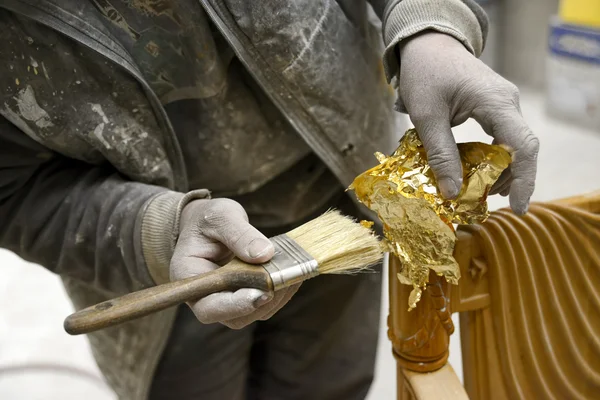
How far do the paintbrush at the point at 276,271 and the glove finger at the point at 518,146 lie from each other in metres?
0.14

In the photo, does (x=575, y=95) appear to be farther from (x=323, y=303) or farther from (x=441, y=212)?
(x=441, y=212)

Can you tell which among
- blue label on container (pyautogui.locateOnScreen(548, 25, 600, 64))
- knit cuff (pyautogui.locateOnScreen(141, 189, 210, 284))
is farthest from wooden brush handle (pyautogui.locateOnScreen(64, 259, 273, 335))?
blue label on container (pyautogui.locateOnScreen(548, 25, 600, 64))

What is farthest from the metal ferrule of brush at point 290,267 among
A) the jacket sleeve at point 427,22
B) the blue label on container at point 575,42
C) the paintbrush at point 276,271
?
the blue label on container at point 575,42

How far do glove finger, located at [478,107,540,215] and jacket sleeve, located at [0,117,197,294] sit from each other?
31 cm

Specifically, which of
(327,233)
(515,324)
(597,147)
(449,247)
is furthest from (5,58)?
(597,147)

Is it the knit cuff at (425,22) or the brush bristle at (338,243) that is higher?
the knit cuff at (425,22)

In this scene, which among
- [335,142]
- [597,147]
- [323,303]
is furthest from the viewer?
[597,147]

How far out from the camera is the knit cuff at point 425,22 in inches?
24.5

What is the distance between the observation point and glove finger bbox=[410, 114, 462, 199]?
1.83ft

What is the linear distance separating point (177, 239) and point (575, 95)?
1.72 meters

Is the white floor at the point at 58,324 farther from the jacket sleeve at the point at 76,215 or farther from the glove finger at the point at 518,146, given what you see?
the jacket sleeve at the point at 76,215

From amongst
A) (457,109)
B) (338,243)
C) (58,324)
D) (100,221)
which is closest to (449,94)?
(457,109)

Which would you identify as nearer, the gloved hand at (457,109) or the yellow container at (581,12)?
the gloved hand at (457,109)

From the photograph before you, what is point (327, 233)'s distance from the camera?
1.86 feet
